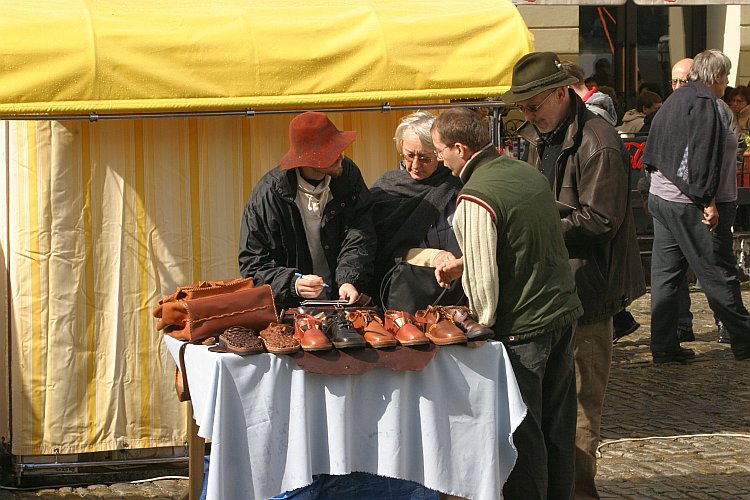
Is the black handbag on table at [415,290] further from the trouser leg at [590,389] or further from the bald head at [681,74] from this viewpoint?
the bald head at [681,74]

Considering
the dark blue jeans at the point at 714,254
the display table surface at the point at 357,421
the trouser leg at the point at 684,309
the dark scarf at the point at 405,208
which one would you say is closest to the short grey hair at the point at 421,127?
the dark scarf at the point at 405,208

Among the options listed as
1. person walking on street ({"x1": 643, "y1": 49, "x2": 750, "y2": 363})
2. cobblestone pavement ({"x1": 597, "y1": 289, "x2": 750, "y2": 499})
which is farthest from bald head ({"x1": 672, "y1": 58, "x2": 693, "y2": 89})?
cobblestone pavement ({"x1": 597, "y1": 289, "x2": 750, "y2": 499})

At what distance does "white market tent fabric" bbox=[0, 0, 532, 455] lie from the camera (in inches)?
220

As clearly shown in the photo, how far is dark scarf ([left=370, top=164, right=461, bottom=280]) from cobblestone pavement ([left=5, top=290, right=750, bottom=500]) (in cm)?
137

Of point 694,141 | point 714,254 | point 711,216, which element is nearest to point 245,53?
point 694,141

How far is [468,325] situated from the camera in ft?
14.6

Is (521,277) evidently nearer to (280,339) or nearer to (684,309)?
(280,339)

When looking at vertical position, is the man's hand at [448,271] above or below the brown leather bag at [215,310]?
above

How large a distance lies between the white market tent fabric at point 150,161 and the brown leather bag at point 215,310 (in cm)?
116

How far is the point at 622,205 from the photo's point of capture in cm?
514

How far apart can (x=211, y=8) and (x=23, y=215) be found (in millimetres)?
1271

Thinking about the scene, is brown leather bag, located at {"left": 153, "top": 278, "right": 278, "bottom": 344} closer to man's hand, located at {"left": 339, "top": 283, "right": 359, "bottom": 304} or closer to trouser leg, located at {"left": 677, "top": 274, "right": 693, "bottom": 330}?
man's hand, located at {"left": 339, "top": 283, "right": 359, "bottom": 304}

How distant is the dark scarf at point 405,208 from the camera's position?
5492mm

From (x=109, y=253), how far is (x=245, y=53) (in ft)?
3.64
